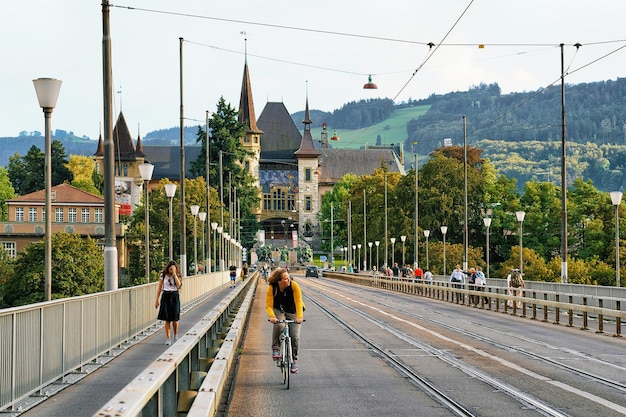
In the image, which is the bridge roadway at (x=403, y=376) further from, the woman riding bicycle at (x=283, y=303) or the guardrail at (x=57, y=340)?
the woman riding bicycle at (x=283, y=303)

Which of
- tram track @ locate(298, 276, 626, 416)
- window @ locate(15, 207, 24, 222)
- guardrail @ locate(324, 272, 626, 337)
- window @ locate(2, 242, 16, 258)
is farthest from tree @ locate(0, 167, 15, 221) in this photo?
tram track @ locate(298, 276, 626, 416)

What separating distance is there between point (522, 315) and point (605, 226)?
76549 mm

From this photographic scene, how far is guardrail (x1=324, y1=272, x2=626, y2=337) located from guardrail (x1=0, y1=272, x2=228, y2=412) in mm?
13799

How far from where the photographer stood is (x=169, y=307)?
21.8 meters

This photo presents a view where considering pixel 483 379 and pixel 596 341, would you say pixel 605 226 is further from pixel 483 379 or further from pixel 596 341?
pixel 483 379

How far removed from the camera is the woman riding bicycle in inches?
672

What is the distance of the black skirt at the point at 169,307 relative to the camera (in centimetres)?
2172

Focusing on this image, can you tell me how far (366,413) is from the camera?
1327cm

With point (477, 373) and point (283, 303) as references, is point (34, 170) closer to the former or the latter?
point (283, 303)

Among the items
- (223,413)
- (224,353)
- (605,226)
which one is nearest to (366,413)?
(223,413)

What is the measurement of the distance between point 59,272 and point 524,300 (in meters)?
72.1

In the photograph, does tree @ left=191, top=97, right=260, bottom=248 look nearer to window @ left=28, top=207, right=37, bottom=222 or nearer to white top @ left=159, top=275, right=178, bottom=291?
window @ left=28, top=207, right=37, bottom=222

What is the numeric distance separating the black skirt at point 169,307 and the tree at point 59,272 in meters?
76.7

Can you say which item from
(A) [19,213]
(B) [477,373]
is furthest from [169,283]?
(A) [19,213]
